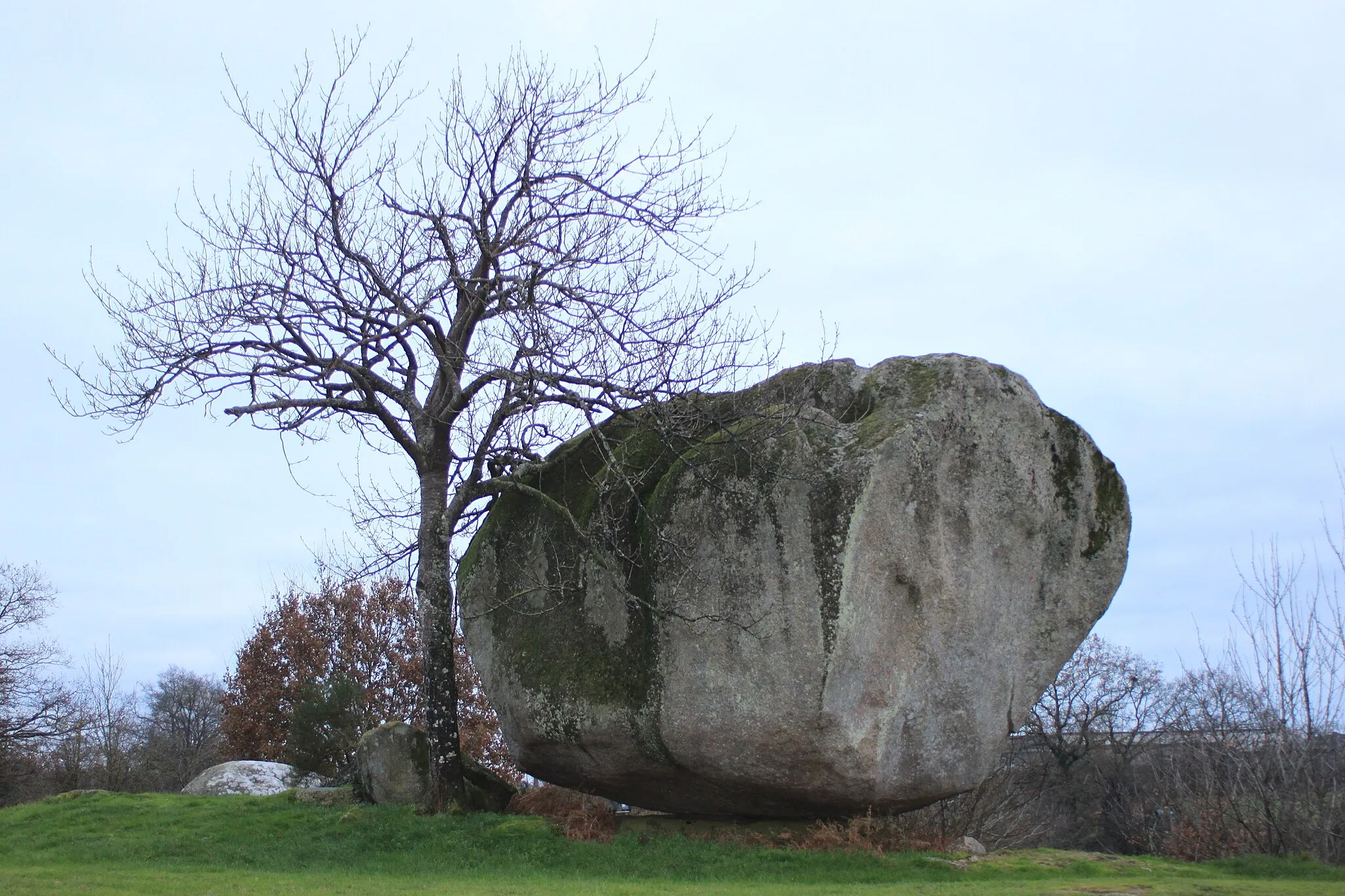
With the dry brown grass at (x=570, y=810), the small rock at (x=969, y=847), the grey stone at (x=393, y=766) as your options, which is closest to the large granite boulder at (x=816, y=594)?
the dry brown grass at (x=570, y=810)

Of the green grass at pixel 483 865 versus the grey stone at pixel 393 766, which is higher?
the grey stone at pixel 393 766

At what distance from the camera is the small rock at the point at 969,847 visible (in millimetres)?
13836

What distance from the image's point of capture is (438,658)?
15.6m

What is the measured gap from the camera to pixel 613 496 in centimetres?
1497

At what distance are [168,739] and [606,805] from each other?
3461 cm

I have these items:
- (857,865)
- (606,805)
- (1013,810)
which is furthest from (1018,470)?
(1013,810)

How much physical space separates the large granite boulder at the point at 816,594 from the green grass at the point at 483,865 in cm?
103

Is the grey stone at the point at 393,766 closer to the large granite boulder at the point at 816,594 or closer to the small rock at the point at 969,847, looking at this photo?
the large granite boulder at the point at 816,594

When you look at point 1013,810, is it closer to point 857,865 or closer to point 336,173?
point 857,865

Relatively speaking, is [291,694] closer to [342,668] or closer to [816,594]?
[342,668]

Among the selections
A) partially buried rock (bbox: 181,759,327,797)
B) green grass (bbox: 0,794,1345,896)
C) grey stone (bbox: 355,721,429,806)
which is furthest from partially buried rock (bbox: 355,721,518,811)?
partially buried rock (bbox: 181,759,327,797)

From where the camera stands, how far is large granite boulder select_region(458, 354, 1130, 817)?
1296cm

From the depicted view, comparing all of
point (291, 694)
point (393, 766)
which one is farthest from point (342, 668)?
point (393, 766)

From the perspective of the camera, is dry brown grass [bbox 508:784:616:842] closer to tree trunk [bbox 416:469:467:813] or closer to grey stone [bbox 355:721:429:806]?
tree trunk [bbox 416:469:467:813]
